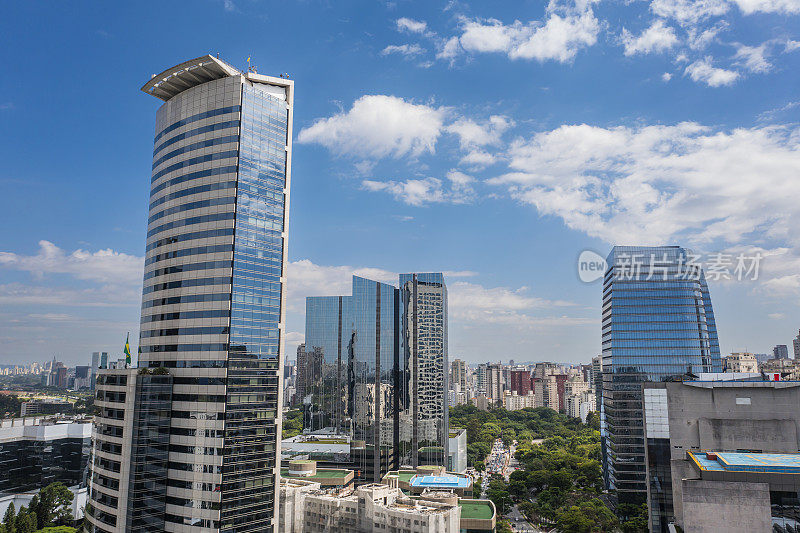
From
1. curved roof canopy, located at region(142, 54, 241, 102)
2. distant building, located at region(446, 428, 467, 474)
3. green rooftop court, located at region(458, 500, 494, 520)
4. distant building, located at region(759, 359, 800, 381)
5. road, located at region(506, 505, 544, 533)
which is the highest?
curved roof canopy, located at region(142, 54, 241, 102)

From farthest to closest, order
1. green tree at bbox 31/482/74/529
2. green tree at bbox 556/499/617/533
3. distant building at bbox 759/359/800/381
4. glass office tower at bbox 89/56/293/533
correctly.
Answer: green tree at bbox 31/482/74/529 < green tree at bbox 556/499/617/533 < glass office tower at bbox 89/56/293/533 < distant building at bbox 759/359/800/381

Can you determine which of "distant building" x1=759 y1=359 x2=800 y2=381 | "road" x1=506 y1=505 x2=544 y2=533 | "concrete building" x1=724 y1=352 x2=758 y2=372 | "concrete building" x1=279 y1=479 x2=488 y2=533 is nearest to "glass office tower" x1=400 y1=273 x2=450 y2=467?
"road" x1=506 y1=505 x2=544 y2=533

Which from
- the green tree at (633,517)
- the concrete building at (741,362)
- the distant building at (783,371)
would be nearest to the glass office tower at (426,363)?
the green tree at (633,517)

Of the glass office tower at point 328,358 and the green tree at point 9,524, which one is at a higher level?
the glass office tower at point 328,358

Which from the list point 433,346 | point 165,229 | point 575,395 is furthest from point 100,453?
point 575,395

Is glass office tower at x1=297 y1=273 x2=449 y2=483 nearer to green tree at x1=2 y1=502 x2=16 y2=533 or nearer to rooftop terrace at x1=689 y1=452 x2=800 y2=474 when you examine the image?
green tree at x1=2 y1=502 x2=16 y2=533

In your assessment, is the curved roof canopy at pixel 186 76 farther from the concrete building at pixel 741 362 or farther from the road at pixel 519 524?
the concrete building at pixel 741 362

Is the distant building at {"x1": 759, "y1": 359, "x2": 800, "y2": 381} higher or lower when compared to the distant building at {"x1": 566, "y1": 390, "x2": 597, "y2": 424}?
higher

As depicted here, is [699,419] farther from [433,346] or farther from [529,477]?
[433,346]
